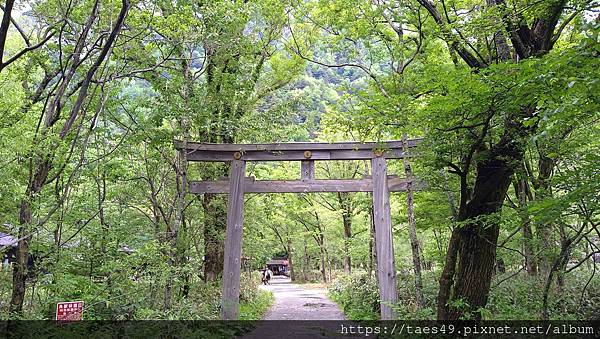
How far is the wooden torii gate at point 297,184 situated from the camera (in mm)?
7914

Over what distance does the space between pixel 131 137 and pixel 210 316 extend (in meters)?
3.73

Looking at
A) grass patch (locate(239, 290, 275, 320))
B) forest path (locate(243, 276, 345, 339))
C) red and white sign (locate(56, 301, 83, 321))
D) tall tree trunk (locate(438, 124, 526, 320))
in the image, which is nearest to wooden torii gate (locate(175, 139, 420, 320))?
forest path (locate(243, 276, 345, 339))

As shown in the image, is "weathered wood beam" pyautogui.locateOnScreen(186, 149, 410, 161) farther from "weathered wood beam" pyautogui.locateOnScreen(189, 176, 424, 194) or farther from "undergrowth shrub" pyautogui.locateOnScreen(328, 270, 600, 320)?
"undergrowth shrub" pyautogui.locateOnScreen(328, 270, 600, 320)

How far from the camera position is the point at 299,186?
829 cm

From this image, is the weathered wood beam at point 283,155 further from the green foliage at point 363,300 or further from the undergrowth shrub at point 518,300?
the green foliage at point 363,300

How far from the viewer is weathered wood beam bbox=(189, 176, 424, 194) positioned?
8.21 metres

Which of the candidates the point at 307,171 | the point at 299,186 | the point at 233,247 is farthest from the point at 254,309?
the point at 307,171

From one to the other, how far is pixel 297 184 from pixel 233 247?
5.96 feet

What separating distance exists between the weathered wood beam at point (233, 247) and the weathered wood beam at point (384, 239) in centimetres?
276

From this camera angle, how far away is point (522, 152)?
486 centimetres

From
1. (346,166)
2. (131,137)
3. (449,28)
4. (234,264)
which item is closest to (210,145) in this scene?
(131,137)

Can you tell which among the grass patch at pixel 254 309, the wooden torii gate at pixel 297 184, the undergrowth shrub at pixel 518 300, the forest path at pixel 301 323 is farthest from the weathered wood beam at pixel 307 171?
the grass patch at pixel 254 309

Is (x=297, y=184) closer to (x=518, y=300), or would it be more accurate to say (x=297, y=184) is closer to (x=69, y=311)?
(x=69, y=311)

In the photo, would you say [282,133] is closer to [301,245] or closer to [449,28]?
[449,28]
